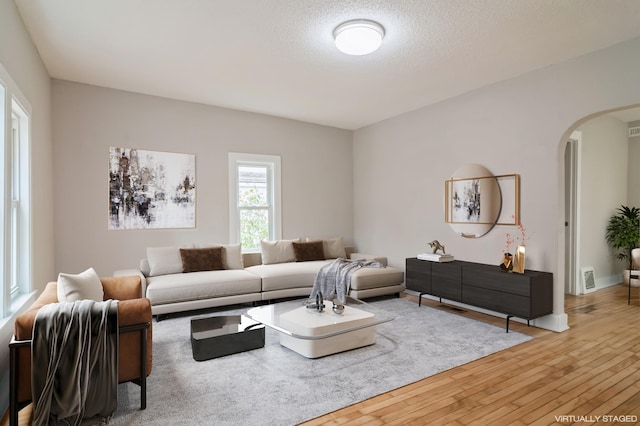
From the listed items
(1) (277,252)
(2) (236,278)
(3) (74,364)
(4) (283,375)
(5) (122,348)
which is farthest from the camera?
(1) (277,252)

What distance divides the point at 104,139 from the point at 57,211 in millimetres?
1063

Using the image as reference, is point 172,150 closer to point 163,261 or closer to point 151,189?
point 151,189

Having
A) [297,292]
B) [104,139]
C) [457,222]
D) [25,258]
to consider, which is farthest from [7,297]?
[457,222]

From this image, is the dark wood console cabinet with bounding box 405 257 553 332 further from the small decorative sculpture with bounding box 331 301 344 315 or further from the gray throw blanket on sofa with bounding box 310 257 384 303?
the small decorative sculpture with bounding box 331 301 344 315

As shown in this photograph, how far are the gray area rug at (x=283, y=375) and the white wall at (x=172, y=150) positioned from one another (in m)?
1.59

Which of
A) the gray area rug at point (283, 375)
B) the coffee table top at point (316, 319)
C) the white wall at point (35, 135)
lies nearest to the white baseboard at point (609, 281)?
the gray area rug at point (283, 375)

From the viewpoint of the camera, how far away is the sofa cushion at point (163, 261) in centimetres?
471

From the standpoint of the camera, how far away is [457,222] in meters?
4.97

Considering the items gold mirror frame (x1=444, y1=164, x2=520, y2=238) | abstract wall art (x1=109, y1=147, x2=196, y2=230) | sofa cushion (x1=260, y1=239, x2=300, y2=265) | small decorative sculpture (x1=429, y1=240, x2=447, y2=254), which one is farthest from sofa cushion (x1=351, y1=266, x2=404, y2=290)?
abstract wall art (x1=109, y1=147, x2=196, y2=230)

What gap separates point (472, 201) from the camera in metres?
4.77

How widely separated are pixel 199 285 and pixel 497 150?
3.94 meters

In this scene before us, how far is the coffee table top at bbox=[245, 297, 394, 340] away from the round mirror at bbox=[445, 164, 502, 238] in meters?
1.98

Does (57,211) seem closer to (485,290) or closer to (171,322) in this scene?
(171,322)

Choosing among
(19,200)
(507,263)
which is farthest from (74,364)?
(507,263)
